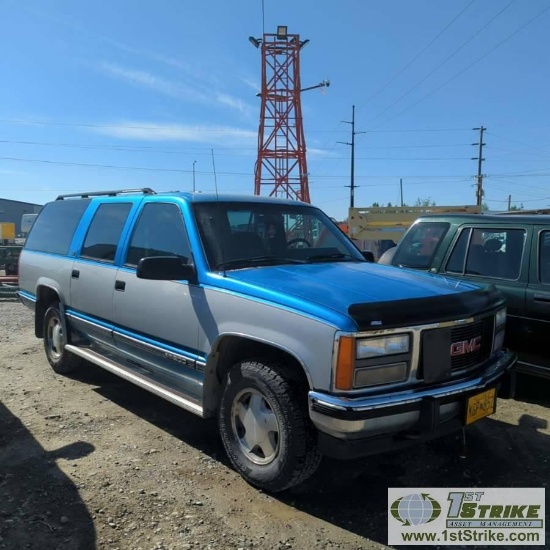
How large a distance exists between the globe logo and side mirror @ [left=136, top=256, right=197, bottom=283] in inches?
81.9

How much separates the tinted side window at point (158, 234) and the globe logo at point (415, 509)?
2253 mm

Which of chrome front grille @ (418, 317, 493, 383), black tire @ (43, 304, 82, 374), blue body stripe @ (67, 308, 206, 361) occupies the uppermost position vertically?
chrome front grille @ (418, 317, 493, 383)

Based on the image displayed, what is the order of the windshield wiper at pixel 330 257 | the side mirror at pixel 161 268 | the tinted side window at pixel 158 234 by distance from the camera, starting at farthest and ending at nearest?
the windshield wiper at pixel 330 257, the tinted side window at pixel 158 234, the side mirror at pixel 161 268

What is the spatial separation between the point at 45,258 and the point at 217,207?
2.91 metres

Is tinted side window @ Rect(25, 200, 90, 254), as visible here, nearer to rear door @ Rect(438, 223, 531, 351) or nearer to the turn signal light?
the turn signal light

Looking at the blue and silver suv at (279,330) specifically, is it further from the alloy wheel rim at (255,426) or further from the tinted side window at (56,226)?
the tinted side window at (56,226)

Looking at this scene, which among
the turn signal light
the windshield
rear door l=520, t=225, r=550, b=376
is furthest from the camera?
rear door l=520, t=225, r=550, b=376

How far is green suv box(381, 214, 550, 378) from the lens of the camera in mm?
→ 4715

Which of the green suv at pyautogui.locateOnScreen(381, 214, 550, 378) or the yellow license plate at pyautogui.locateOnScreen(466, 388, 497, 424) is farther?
the green suv at pyautogui.locateOnScreen(381, 214, 550, 378)

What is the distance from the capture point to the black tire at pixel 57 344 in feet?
18.8

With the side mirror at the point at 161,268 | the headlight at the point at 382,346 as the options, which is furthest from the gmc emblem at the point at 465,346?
the side mirror at the point at 161,268

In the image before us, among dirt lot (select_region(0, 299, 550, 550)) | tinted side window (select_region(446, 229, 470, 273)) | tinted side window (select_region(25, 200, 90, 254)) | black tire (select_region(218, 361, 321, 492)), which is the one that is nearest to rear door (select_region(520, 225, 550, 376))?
dirt lot (select_region(0, 299, 550, 550))

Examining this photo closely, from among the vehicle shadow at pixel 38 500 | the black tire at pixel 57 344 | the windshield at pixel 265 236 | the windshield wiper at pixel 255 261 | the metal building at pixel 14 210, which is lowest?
the vehicle shadow at pixel 38 500

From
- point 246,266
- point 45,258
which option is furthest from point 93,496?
point 45,258
